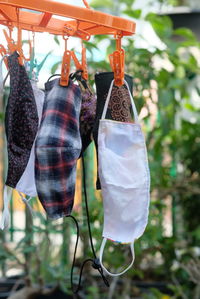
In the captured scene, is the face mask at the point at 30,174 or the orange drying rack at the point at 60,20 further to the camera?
the face mask at the point at 30,174

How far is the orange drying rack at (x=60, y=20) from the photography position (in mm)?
881

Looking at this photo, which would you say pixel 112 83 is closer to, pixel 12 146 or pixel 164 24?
pixel 12 146

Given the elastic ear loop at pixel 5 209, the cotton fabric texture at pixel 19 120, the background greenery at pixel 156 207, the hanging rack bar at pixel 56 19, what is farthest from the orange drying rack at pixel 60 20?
the background greenery at pixel 156 207

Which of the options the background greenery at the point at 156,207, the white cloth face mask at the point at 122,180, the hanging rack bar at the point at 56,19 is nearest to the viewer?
the hanging rack bar at the point at 56,19

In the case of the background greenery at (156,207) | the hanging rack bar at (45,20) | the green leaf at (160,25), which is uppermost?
the green leaf at (160,25)

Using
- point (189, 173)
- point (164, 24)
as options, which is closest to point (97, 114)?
point (164, 24)

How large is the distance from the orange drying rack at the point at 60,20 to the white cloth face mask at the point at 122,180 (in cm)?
16

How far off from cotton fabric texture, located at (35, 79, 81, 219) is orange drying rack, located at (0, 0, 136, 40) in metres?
0.15

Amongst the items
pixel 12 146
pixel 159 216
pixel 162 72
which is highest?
pixel 162 72

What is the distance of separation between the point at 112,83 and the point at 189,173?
A: 6.33 ft

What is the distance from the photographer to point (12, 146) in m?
0.97

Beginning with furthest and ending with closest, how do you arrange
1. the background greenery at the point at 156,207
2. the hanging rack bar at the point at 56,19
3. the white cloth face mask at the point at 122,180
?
the background greenery at the point at 156,207, the white cloth face mask at the point at 122,180, the hanging rack bar at the point at 56,19

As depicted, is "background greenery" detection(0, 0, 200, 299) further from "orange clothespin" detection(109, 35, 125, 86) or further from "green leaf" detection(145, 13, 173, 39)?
"orange clothespin" detection(109, 35, 125, 86)

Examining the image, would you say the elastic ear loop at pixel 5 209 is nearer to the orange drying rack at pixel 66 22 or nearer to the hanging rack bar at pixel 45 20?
the orange drying rack at pixel 66 22
